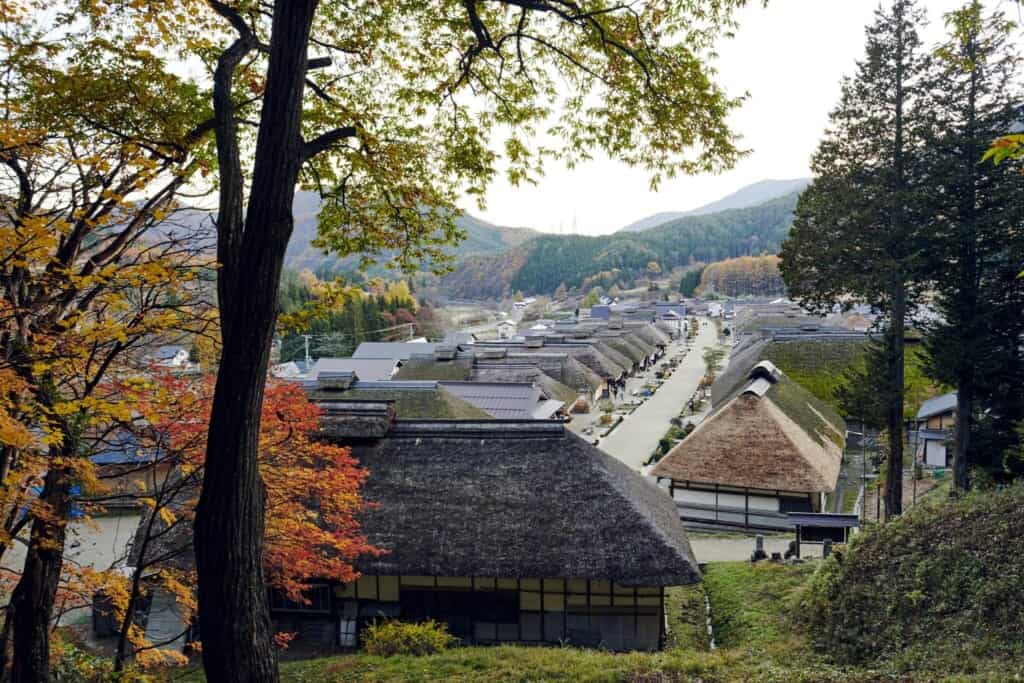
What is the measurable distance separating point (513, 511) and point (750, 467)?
38.2 ft

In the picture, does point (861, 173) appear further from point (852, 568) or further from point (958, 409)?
point (852, 568)

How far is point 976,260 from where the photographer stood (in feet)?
63.4

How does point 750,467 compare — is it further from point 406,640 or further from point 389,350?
point 389,350

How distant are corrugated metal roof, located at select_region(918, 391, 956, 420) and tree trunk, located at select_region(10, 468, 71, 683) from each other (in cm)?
3371

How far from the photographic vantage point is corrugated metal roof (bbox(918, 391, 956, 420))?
30422mm

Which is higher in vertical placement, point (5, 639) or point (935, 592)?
point (5, 639)

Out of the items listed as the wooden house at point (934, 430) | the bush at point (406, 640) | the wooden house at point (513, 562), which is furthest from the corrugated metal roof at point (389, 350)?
the bush at point (406, 640)

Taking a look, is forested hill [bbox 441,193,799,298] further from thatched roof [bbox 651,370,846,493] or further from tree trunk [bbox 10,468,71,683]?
tree trunk [bbox 10,468,71,683]

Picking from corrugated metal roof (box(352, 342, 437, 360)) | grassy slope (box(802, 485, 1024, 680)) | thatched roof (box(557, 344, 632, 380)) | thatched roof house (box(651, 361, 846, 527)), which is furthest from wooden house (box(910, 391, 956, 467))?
corrugated metal roof (box(352, 342, 437, 360))

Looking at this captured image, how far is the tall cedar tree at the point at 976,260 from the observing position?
1825 cm

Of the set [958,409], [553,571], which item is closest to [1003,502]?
[553,571]

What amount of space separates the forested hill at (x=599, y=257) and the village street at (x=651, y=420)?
10585 cm

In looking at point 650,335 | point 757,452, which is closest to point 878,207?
point 757,452

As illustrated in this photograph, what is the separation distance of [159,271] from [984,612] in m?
11.1
